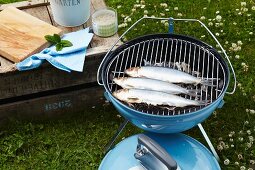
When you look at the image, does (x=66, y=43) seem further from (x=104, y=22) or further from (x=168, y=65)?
(x=168, y=65)

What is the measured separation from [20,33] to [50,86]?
1.75 feet

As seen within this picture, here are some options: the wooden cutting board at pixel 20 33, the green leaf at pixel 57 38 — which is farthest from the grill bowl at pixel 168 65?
the wooden cutting board at pixel 20 33

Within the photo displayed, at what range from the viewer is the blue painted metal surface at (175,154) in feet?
11.0

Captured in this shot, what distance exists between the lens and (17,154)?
4.05 metres

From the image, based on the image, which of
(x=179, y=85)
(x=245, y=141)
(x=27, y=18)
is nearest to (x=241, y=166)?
(x=245, y=141)

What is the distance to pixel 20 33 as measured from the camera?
404 centimetres

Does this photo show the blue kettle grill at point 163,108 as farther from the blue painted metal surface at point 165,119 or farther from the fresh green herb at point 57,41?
the fresh green herb at point 57,41

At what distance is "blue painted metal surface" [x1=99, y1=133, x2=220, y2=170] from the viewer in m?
3.37

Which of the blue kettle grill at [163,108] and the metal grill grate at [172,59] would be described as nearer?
the blue kettle grill at [163,108]

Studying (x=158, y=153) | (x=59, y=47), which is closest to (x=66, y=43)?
(x=59, y=47)

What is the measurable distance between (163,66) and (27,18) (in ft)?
4.90

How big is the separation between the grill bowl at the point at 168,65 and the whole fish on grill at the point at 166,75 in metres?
0.10

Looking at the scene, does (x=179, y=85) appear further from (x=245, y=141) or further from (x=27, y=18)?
(x=27, y=18)

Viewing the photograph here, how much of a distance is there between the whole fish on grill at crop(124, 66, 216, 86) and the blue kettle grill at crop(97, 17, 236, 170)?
0.07 metres
